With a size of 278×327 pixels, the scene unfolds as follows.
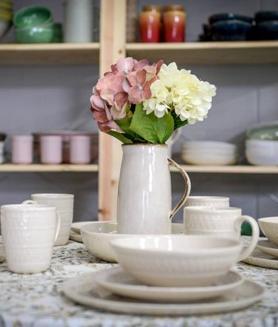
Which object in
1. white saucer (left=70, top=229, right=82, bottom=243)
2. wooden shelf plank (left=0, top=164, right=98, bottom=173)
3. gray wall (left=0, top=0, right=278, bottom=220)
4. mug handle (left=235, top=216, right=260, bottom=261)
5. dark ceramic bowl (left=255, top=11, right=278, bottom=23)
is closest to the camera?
mug handle (left=235, top=216, right=260, bottom=261)

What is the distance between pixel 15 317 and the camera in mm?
706

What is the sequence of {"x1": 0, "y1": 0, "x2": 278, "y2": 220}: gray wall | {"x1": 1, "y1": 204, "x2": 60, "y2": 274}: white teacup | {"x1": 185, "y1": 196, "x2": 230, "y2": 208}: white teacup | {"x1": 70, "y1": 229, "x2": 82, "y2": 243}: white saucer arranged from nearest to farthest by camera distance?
1. {"x1": 1, "y1": 204, "x2": 60, "y2": 274}: white teacup
2. {"x1": 185, "y1": 196, "x2": 230, "y2": 208}: white teacup
3. {"x1": 70, "y1": 229, "x2": 82, "y2": 243}: white saucer
4. {"x1": 0, "y1": 0, "x2": 278, "y2": 220}: gray wall

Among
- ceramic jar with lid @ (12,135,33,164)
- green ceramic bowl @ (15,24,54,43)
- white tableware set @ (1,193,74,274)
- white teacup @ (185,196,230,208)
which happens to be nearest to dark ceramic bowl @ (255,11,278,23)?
green ceramic bowl @ (15,24,54,43)

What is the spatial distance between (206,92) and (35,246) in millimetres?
422

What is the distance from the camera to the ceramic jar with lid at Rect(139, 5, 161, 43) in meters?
2.36

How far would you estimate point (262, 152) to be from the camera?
7.59 ft

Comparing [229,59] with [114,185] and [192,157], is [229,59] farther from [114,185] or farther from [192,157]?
[114,185]

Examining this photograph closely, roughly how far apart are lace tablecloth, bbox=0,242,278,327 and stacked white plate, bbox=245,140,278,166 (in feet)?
4.54

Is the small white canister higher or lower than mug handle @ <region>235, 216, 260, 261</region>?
higher

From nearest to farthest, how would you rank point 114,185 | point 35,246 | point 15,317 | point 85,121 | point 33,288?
point 15,317 < point 33,288 < point 35,246 < point 114,185 < point 85,121

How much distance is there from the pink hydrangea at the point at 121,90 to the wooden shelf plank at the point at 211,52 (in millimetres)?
1279

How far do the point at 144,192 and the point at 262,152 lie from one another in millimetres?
1295

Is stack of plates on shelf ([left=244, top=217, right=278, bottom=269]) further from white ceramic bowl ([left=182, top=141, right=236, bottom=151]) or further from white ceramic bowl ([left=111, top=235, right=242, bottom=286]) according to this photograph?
white ceramic bowl ([left=182, top=141, right=236, bottom=151])

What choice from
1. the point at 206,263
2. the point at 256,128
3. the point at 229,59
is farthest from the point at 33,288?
the point at 229,59
